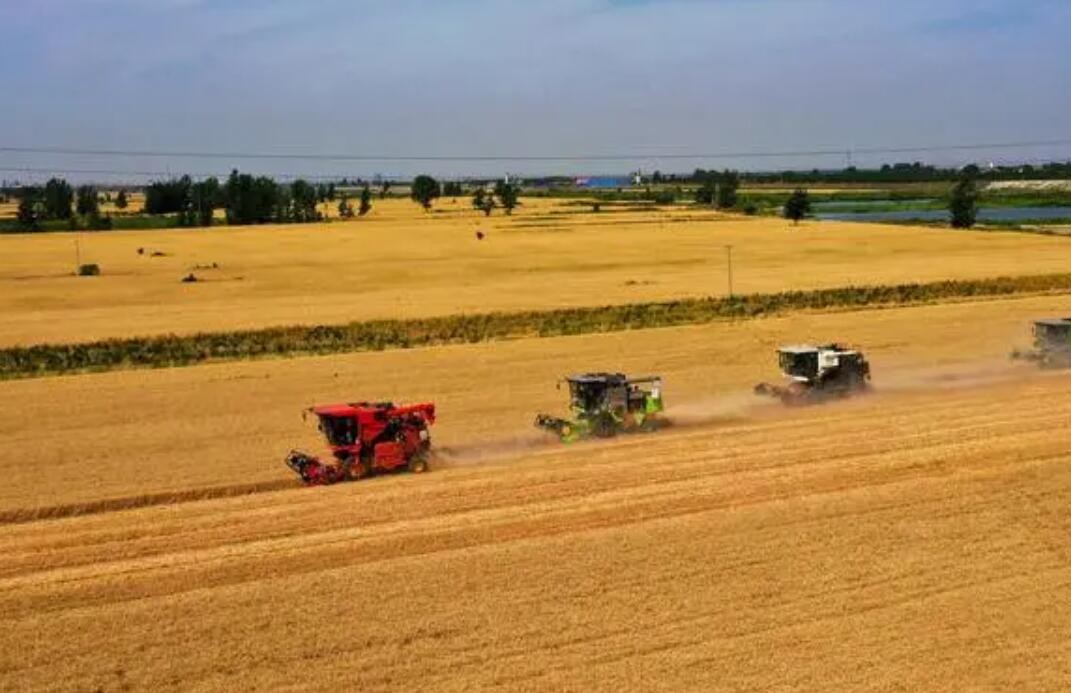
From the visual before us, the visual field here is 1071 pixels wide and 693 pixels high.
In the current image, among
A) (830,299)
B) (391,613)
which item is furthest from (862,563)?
(830,299)

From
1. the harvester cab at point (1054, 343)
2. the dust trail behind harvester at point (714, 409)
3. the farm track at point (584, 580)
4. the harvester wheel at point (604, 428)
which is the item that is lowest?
the farm track at point (584, 580)

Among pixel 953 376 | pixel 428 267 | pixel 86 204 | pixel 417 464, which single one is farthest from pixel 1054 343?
pixel 86 204

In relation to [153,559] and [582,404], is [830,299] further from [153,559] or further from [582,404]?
[153,559]

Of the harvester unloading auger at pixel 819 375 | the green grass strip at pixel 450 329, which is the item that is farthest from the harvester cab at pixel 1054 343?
the green grass strip at pixel 450 329

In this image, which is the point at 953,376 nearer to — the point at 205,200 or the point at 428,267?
the point at 428,267

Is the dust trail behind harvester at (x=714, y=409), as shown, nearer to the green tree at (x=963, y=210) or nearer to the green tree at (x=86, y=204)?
the green tree at (x=963, y=210)

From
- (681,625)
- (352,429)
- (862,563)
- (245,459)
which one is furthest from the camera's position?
(245,459)
